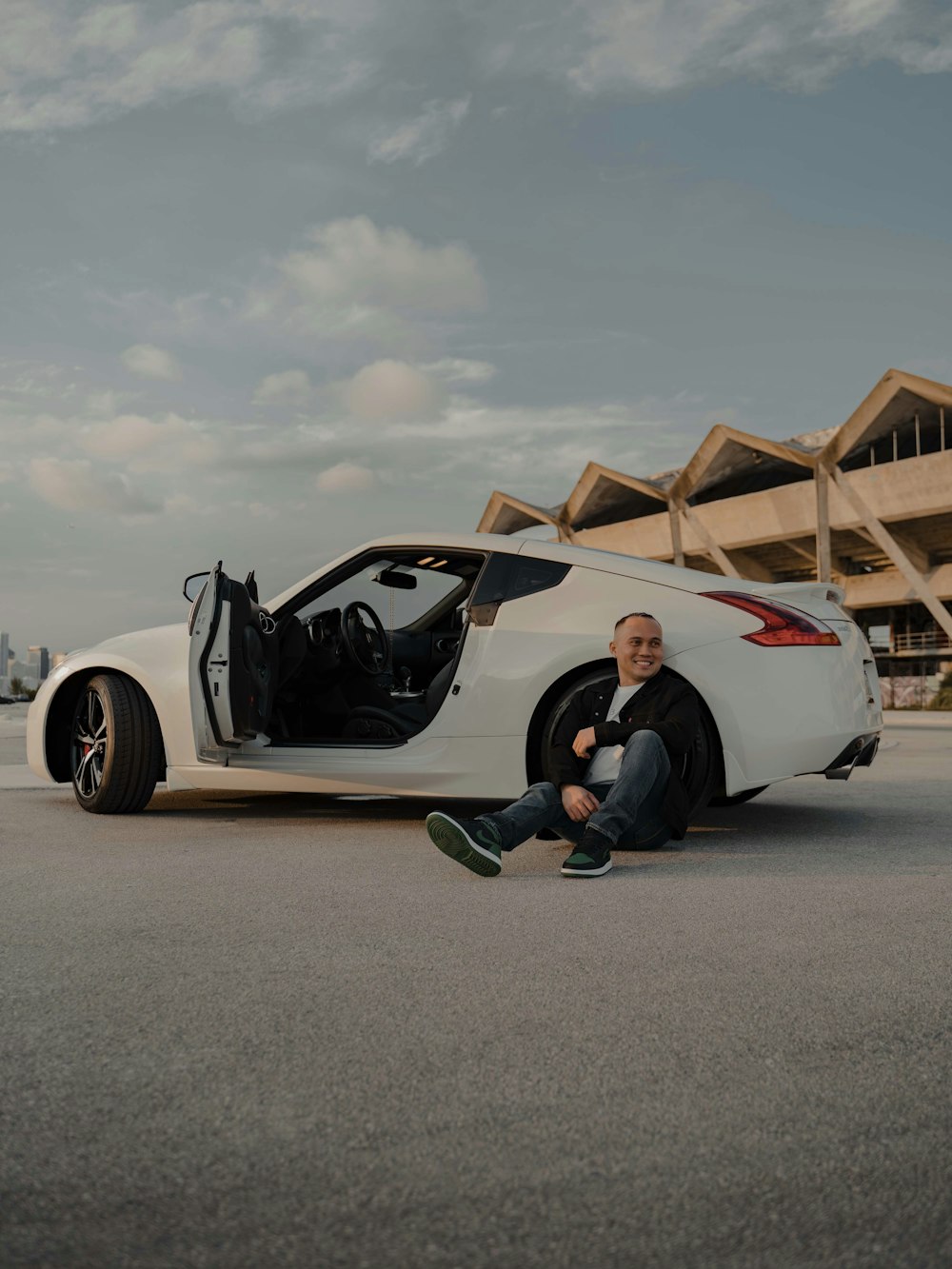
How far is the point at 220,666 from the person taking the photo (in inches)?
220

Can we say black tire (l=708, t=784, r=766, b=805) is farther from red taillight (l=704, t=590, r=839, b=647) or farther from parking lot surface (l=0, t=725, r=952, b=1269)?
parking lot surface (l=0, t=725, r=952, b=1269)

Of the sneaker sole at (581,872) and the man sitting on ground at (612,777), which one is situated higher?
the man sitting on ground at (612,777)

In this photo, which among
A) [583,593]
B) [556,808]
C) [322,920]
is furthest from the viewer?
[583,593]

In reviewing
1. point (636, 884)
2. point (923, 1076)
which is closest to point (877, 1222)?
point (923, 1076)

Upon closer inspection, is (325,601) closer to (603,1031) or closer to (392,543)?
(392,543)

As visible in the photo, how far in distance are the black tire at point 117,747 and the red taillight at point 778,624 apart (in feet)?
10.1

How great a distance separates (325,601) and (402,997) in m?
4.20

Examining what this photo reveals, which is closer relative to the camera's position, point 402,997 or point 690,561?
point 402,997

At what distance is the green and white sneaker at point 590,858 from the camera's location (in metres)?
4.30

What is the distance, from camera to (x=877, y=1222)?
61.1 inches

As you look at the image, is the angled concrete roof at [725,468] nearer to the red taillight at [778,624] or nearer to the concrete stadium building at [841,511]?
the concrete stadium building at [841,511]

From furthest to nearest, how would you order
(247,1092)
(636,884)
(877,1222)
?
(636,884), (247,1092), (877,1222)

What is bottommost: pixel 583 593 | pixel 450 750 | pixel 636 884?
pixel 636 884

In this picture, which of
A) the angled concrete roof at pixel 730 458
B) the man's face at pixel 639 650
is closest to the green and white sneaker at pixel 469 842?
the man's face at pixel 639 650
